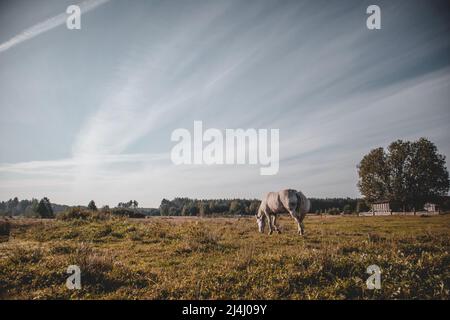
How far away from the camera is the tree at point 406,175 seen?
51219 mm

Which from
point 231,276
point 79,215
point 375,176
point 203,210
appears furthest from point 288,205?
point 203,210

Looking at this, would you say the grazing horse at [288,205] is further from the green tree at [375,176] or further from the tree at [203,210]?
the tree at [203,210]

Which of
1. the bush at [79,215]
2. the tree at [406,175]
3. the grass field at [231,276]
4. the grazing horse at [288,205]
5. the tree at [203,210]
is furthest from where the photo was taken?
the tree at [203,210]

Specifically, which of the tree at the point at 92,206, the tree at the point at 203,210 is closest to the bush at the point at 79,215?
the tree at the point at 92,206

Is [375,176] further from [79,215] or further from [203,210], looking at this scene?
[203,210]

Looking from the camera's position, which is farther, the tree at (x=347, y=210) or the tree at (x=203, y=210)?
the tree at (x=203, y=210)

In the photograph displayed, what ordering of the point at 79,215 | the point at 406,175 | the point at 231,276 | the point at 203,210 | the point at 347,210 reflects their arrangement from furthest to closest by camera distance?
the point at 203,210 < the point at 347,210 < the point at 406,175 < the point at 79,215 < the point at 231,276

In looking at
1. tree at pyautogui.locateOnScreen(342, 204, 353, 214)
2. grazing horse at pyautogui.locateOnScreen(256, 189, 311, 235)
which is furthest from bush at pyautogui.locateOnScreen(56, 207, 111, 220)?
tree at pyautogui.locateOnScreen(342, 204, 353, 214)

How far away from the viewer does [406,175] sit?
52344mm

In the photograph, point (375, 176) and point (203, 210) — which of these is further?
point (203, 210)

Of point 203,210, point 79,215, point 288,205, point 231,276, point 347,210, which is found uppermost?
point 288,205

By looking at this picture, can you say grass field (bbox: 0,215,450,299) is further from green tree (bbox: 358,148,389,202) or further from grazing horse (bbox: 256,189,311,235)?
green tree (bbox: 358,148,389,202)
